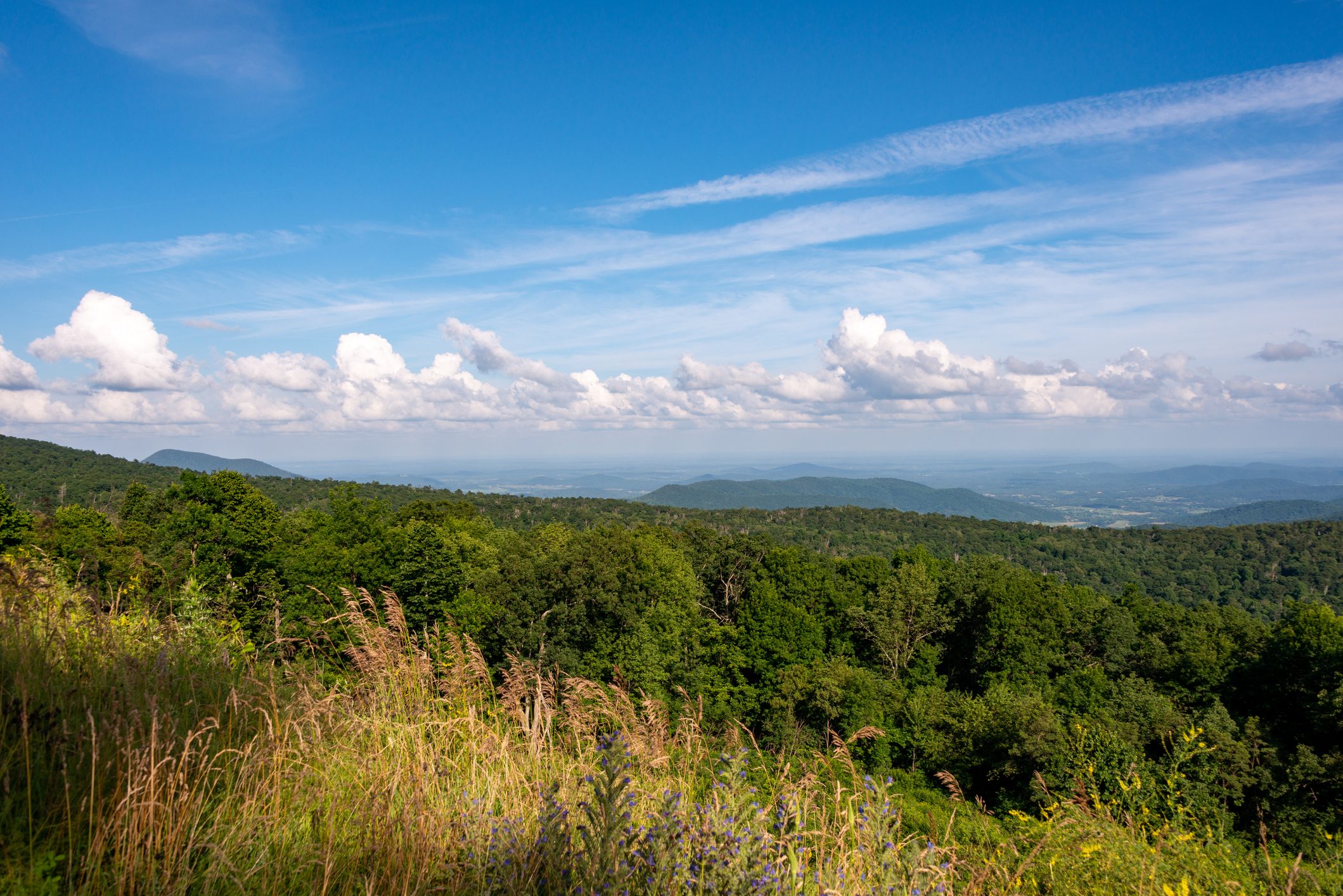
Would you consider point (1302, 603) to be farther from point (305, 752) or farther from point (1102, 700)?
point (305, 752)

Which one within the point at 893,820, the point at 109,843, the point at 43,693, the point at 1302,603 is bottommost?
the point at 1302,603

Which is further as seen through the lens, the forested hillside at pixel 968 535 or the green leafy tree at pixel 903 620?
the forested hillside at pixel 968 535

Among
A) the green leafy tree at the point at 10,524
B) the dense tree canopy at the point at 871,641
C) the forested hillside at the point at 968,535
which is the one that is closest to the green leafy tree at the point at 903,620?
the dense tree canopy at the point at 871,641

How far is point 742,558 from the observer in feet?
122

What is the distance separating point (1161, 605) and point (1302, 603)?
7.18 meters

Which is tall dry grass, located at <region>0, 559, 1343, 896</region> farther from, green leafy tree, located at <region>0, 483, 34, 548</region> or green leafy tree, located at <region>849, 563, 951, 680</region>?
green leafy tree, located at <region>849, 563, 951, 680</region>

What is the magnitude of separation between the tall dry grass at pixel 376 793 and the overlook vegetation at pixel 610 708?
0.03m

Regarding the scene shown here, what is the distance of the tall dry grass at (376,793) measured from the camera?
7.63 feet

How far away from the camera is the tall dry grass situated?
7.63 feet

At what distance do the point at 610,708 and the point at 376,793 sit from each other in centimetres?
151

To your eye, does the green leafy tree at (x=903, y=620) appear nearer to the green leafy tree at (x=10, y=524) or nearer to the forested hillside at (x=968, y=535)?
the forested hillside at (x=968, y=535)

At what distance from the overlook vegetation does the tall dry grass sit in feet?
0.09

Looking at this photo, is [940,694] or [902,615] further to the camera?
[902,615]

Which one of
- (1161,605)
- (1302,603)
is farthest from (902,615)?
(1302,603)
